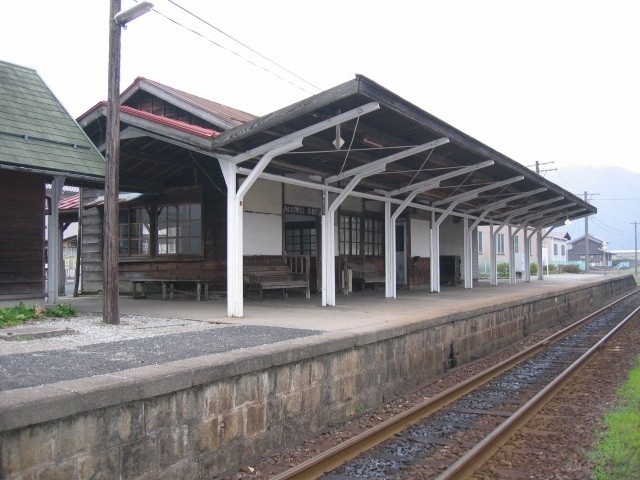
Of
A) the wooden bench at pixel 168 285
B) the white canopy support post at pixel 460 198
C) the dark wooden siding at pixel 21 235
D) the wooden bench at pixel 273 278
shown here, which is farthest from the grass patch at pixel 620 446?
the white canopy support post at pixel 460 198

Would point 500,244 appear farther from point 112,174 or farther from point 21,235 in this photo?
point 112,174

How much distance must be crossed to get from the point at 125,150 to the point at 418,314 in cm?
627

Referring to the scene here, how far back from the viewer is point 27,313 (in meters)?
8.56

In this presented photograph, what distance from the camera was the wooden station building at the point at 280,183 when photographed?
9.45 metres

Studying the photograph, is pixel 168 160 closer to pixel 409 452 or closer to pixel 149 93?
pixel 149 93

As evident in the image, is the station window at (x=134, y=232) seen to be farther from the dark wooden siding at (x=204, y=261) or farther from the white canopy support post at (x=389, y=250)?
the white canopy support post at (x=389, y=250)

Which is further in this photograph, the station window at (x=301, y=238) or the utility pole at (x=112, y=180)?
the station window at (x=301, y=238)

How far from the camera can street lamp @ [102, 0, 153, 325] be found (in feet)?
27.2

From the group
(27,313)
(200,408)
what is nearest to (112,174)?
(27,313)

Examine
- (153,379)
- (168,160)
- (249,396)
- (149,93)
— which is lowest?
(249,396)

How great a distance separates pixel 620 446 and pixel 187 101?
10.1m

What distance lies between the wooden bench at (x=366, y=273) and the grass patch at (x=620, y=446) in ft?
32.5

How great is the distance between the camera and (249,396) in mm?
5453

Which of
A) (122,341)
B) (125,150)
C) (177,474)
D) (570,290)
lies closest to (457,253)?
(570,290)
